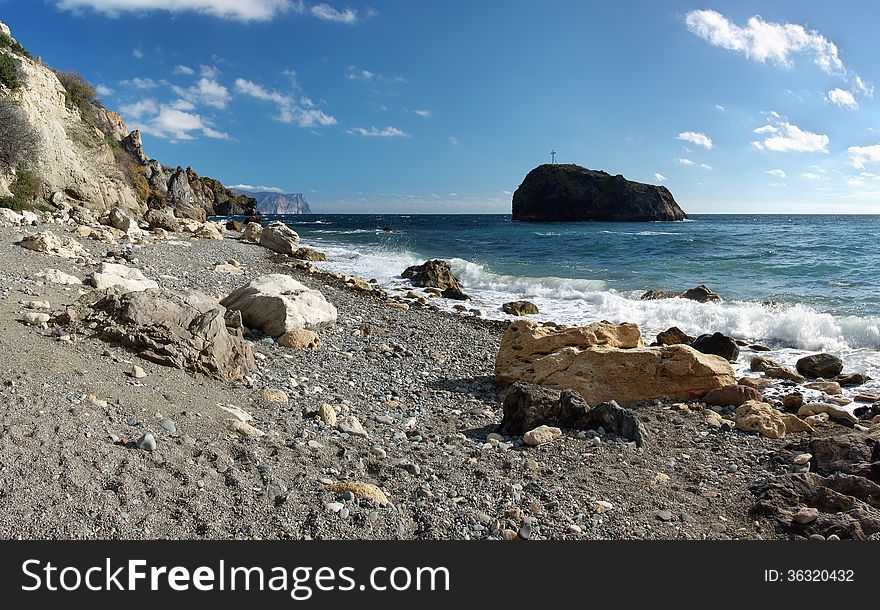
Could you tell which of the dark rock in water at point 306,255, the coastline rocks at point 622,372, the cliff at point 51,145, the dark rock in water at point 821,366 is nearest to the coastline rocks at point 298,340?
the coastline rocks at point 622,372

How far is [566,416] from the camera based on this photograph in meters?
6.88

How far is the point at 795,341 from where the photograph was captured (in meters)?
13.2

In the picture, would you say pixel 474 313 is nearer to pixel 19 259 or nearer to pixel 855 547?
pixel 19 259

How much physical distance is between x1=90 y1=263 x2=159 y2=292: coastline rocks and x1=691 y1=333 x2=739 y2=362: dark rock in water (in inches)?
466

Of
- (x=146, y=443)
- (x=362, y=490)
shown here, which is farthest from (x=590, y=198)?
(x=146, y=443)

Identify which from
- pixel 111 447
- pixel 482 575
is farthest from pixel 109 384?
pixel 482 575

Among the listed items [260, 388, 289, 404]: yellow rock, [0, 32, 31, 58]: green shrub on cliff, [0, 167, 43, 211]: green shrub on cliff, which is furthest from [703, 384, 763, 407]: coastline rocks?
[0, 32, 31, 58]: green shrub on cliff

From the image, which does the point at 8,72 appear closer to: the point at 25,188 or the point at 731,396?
the point at 25,188

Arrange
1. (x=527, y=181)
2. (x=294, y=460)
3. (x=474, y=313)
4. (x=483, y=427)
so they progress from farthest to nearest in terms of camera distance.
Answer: (x=527, y=181), (x=474, y=313), (x=483, y=427), (x=294, y=460)

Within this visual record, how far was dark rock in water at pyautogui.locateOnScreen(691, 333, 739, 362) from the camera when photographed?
38.7 feet

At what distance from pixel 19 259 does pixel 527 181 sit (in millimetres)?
125082

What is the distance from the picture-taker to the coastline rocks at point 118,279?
1036cm

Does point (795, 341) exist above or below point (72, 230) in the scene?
below

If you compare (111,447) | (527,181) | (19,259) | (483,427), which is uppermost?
(527,181)
